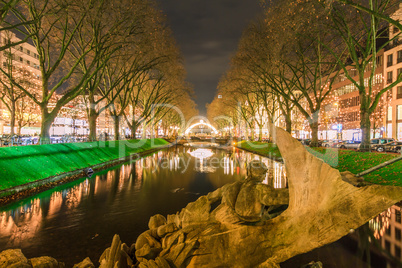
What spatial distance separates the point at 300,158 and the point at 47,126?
20297 mm

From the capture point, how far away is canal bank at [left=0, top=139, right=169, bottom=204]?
428 inches

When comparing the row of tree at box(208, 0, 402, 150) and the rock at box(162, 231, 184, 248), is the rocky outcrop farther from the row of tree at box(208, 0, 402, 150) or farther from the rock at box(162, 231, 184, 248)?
the row of tree at box(208, 0, 402, 150)

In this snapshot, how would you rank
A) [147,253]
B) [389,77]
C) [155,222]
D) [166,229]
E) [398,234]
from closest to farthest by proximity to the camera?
1. [147,253]
2. [166,229]
3. [155,222]
4. [398,234]
5. [389,77]

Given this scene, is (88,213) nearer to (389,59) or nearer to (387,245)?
(387,245)

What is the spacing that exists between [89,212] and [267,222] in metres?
6.92

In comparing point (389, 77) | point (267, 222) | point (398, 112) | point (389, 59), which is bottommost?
point (267, 222)

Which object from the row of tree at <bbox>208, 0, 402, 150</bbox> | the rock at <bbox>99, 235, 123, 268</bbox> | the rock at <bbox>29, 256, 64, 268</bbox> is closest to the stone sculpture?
the rock at <bbox>99, 235, 123, 268</bbox>

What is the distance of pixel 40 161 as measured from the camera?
14047 mm

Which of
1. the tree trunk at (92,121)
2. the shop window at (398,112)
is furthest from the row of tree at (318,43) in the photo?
the shop window at (398,112)

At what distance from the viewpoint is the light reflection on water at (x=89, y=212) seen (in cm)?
604

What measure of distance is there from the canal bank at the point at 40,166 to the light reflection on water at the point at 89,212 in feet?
2.74

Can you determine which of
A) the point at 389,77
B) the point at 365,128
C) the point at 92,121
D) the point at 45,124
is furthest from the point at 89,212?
the point at 389,77

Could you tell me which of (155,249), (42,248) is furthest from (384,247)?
(42,248)

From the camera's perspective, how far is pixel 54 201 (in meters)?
10.0
